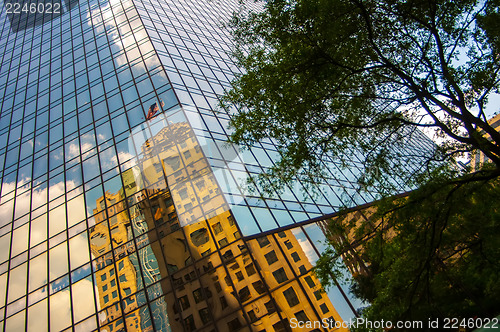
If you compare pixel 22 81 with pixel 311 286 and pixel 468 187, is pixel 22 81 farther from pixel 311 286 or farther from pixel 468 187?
pixel 468 187

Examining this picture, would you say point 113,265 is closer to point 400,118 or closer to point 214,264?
point 214,264

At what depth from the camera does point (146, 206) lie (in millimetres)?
16203

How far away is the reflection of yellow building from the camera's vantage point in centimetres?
1352

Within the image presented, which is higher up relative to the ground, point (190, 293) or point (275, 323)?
point (190, 293)

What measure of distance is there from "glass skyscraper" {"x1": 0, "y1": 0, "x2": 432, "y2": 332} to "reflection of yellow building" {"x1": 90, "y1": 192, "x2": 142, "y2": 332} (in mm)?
62

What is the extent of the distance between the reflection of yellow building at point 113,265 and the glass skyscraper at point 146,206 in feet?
0.20

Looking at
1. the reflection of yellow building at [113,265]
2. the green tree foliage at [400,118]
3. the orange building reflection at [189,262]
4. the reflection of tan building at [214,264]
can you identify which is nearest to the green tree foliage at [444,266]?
the green tree foliage at [400,118]

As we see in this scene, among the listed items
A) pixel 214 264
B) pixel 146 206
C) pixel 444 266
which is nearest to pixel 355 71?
pixel 444 266

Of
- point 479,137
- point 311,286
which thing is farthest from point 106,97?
point 479,137

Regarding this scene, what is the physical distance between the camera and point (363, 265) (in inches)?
436

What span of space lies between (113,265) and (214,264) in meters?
5.65

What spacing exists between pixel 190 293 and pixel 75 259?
766 cm

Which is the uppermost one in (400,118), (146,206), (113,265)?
(146,206)

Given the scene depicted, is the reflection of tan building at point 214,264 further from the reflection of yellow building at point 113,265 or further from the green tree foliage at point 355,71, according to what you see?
the green tree foliage at point 355,71
